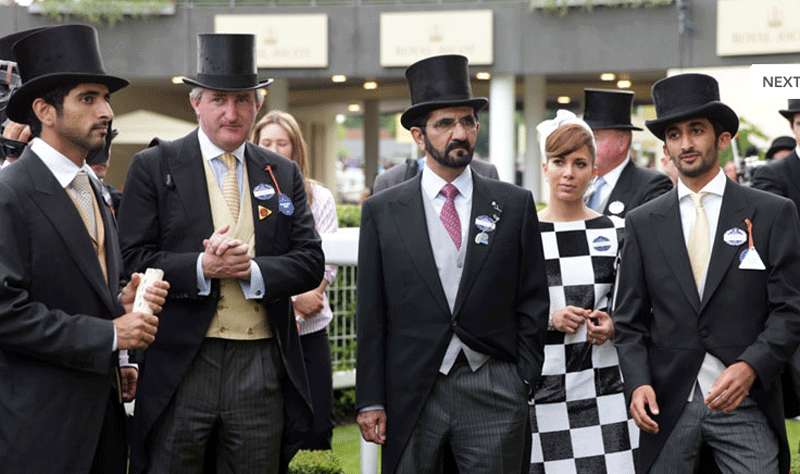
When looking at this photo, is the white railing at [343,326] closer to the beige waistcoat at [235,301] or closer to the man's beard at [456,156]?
the beige waistcoat at [235,301]

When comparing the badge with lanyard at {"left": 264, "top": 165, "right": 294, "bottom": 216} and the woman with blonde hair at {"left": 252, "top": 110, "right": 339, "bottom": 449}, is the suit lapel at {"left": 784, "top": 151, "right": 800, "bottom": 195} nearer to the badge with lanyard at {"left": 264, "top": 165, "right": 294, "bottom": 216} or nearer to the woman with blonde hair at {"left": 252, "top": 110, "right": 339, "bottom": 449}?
the woman with blonde hair at {"left": 252, "top": 110, "right": 339, "bottom": 449}

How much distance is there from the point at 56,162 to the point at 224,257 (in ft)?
2.26

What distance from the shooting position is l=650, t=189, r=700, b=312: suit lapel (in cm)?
456

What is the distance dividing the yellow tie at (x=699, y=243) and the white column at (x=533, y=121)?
76.8 ft

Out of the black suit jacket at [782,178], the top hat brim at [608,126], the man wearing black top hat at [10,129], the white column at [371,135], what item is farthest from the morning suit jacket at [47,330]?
the white column at [371,135]

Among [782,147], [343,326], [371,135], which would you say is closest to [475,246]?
[343,326]

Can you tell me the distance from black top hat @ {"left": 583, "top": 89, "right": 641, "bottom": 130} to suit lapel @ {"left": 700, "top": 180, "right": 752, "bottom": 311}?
2.02 m

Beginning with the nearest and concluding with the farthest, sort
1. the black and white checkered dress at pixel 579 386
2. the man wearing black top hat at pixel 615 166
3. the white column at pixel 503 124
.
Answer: the black and white checkered dress at pixel 579 386 < the man wearing black top hat at pixel 615 166 < the white column at pixel 503 124

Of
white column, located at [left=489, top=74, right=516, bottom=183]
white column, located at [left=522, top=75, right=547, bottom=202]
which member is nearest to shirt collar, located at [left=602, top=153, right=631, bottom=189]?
white column, located at [left=489, top=74, right=516, bottom=183]

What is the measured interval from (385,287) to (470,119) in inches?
28.7

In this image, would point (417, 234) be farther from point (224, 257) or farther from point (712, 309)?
point (712, 309)

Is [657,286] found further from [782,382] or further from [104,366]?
[104,366]

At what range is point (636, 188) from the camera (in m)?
6.31

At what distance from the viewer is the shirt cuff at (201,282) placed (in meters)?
4.51
